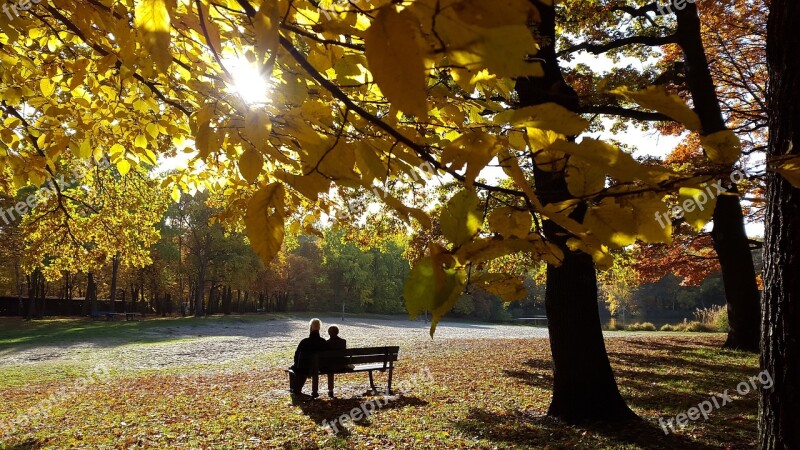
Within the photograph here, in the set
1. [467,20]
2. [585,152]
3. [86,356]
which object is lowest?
[86,356]

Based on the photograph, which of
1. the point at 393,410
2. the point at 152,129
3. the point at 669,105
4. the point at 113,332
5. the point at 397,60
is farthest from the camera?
the point at 113,332

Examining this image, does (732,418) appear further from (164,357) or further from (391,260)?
(391,260)

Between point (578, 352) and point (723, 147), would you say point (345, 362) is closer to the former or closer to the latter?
point (578, 352)

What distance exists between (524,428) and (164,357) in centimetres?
1253

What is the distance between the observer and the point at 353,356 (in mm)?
7672

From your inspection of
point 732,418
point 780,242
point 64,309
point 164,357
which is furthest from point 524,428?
point 64,309

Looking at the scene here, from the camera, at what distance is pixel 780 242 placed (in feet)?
8.45

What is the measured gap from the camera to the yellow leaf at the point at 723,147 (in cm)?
74

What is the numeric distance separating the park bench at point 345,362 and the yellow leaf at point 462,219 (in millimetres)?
6995

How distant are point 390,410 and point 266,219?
20.6 ft
